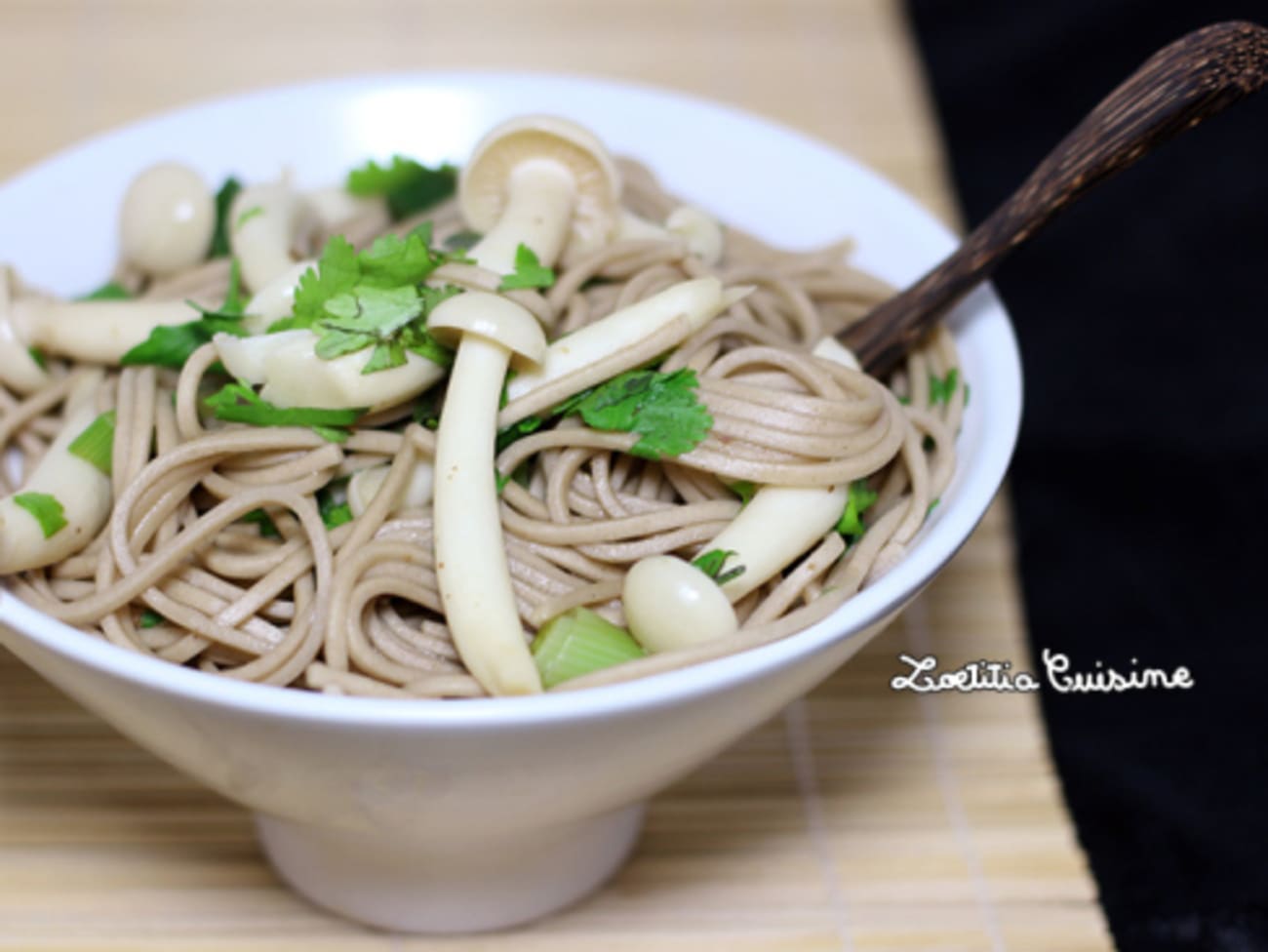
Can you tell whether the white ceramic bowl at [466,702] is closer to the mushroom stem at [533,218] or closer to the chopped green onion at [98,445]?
the chopped green onion at [98,445]

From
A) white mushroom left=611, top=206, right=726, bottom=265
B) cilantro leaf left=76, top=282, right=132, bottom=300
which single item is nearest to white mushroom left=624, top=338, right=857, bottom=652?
white mushroom left=611, top=206, right=726, bottom=265

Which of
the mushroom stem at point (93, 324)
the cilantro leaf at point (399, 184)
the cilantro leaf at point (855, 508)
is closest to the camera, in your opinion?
the cilantro leaf at point (855, 508)

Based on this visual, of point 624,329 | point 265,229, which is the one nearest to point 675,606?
point 624,329

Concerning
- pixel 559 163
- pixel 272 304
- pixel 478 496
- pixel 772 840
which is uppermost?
pixel 559 163

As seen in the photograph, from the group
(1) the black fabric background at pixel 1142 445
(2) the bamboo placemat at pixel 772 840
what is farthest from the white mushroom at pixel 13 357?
(1) the black fabric background at pixel 1142 445

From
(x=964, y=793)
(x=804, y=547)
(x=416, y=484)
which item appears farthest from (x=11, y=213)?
(x=964, y=793)

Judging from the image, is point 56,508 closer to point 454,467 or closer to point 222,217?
point 454,467

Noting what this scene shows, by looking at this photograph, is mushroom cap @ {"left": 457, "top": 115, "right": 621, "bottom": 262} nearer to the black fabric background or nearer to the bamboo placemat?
the bamboo placemat
